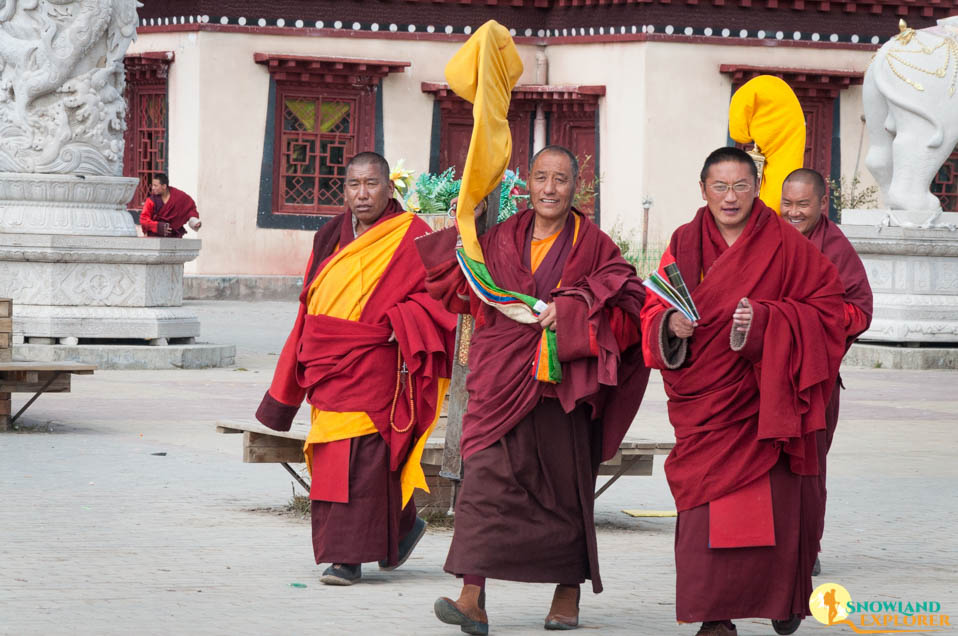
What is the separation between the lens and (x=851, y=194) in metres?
23.6

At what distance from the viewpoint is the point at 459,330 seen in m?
6.76

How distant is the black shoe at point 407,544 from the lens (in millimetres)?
6352

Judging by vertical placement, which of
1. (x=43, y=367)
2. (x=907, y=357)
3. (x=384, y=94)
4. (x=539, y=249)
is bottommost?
(x=907, y=357)

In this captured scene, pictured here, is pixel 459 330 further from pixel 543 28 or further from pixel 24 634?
pixel 543 28

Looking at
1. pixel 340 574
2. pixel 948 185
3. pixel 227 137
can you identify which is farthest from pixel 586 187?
pixel 340 574

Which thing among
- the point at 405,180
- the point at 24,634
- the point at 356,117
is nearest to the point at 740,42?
the point at 356,117

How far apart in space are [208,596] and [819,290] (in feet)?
7.19

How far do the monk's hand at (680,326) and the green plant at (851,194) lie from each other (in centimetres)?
1850

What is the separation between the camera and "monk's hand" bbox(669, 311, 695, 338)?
5.22 m

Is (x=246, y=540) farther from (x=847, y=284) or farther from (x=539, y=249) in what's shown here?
(x=847, y=284)

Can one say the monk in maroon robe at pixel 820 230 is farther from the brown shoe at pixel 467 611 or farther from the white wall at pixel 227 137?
the white wall at pixel 227 137

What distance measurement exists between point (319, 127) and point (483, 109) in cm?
1778

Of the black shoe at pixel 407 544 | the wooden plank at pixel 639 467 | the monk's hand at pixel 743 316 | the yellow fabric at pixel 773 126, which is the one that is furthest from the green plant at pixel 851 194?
the monk's hand at pixel 743 316

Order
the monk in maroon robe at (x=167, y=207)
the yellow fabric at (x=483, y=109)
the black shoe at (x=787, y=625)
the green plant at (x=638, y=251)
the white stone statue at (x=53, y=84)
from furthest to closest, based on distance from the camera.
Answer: the green plant at (x=638, y=251) → the monk in maroon robe at (x=167, y=207) → the white stone statue at (x=53, y=84) → the yellow fabric at (x=483, y=109) → the black shoe at (x=787, y=625)
